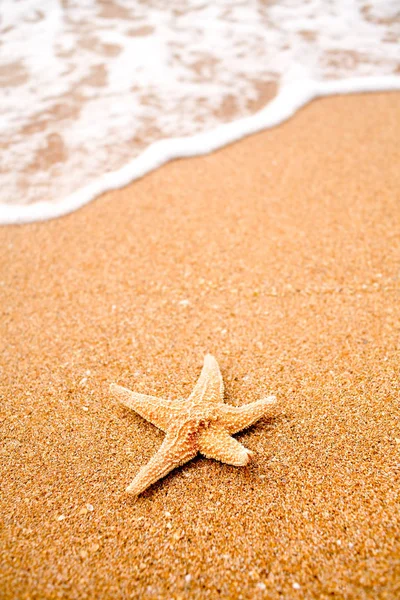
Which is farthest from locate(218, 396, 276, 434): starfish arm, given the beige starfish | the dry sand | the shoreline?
the shoreline

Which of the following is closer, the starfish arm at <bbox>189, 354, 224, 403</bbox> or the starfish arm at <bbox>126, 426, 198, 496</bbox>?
the starfish arm at <bbox>126, 426, 198, 496</bbox>

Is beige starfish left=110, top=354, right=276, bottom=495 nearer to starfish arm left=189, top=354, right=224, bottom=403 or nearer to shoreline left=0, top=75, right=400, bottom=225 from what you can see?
starfish arm left=189, top=354, right=224, bottom=403

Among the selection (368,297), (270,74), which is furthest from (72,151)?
(368,297)

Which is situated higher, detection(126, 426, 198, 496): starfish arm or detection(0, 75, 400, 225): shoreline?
detection(0, 75, 400, 225): shoreline

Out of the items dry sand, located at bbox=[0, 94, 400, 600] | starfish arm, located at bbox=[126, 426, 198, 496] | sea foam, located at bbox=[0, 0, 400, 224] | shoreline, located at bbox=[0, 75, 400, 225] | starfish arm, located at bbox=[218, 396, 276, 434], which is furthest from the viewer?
sea foam, located at bbox=[0, 0, 400, 224]

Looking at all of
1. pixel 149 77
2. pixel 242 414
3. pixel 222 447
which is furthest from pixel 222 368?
pixel 149 77

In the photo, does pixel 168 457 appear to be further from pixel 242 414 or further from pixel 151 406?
pixel 242 414

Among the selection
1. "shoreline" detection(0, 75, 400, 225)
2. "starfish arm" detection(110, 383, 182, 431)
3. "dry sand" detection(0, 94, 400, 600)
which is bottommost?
"dry sand" detection(0, 94, 400, 600)
